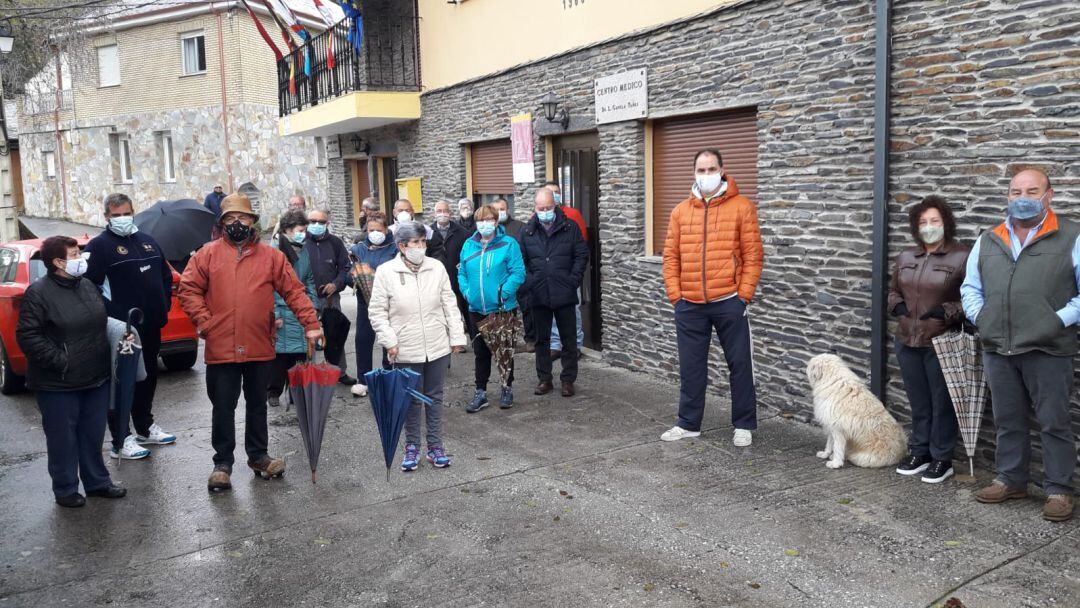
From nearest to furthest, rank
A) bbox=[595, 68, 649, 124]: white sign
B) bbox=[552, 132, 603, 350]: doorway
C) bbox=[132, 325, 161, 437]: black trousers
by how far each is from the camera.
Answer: bbox=[132, 325, 161, 437]: black trousers → bbox=[595, 68, 649, 124]: white sign → bbox=[552, 132, 603, 350]: doorway

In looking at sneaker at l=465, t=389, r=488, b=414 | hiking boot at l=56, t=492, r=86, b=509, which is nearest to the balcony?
sneaker at l=465, t=389, r=488, b=414

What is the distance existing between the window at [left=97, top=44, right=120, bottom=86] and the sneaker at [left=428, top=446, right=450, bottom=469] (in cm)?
2741

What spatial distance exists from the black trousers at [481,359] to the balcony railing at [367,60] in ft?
23.7

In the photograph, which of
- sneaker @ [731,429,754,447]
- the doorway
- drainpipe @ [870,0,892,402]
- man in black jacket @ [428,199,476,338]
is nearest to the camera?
drainpipe @ [870,0,892,402]

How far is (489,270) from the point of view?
305 inches

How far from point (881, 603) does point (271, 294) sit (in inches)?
167

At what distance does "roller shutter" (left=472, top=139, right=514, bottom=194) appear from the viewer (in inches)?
476

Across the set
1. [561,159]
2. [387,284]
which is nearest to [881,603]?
[387,284]

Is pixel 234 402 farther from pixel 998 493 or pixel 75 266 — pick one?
pixel 998 493

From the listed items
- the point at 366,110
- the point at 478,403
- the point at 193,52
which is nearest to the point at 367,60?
the point at 366,110

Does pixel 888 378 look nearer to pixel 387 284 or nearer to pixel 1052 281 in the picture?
pixel 1052 281

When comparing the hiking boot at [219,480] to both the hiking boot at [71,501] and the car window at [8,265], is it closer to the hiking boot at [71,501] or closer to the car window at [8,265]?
the hiking boot at [71,501]

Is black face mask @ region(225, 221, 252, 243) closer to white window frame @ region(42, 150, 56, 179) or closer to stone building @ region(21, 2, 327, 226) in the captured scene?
stone building @ region(21, 2, 327, 226)

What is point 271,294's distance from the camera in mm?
6035
